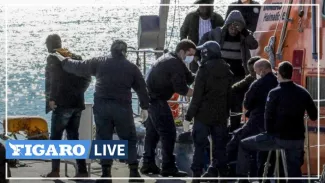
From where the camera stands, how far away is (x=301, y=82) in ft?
41.4

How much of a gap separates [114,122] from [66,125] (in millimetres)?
864

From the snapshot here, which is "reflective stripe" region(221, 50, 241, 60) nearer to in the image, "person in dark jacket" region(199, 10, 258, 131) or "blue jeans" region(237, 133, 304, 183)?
"person in dark jacket" region(199, 10, 258, 131)

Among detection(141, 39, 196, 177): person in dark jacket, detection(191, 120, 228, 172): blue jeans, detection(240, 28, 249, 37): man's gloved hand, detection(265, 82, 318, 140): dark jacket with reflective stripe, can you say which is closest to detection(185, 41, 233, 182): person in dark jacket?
detection(191, 120, 228, 172): blue jeans

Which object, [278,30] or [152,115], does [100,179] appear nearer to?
[152,115]

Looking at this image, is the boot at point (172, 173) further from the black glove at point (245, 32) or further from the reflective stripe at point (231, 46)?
the black glove at point (245, 32)

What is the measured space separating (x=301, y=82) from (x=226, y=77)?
1115 mm

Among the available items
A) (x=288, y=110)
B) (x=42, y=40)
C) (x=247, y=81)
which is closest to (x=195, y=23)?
(x=247, y=81)

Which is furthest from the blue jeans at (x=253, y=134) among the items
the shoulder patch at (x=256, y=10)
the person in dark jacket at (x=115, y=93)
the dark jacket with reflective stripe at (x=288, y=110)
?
the shoulder patch at (x=256, y=10)

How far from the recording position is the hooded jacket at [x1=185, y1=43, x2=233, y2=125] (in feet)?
39.0

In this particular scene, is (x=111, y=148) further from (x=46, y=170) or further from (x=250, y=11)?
(x=250, y=11)

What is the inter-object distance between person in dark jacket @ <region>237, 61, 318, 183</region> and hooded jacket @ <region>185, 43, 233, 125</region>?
849 millimetres

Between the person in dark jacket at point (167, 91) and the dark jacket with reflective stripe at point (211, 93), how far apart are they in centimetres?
55

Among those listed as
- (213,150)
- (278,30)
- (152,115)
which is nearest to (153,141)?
(152,115)

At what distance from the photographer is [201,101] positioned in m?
12.0
